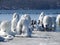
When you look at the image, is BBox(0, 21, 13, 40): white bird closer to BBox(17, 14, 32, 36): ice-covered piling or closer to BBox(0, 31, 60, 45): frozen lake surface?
BBox(0, 31, 60, 45): frozen lake surface

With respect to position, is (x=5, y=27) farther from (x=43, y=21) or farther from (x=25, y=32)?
(x=43, y=21)

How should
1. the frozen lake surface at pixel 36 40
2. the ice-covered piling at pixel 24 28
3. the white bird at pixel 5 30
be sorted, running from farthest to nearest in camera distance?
the ice-covered piling at pixel 24 28 → the white bird at pixel 5 30 → the frozen lake surface at pixel 36 40

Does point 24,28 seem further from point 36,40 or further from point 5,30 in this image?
point 36,40

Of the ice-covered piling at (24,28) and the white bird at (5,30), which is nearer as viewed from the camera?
the white bird at (5,30)

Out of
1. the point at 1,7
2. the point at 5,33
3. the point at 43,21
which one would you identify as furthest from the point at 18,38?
the point at 1,7

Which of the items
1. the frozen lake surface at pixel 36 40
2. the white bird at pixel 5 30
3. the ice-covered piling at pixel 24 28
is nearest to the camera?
the frozen lake surface at pixel 36 40

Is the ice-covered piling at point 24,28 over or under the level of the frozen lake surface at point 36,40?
over

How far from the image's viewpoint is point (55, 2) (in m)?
86.8

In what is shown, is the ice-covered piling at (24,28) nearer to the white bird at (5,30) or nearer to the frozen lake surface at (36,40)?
the frozen lake surface at (36,40)

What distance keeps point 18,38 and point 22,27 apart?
156cm

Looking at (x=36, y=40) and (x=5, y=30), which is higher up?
(x=5, y=30)

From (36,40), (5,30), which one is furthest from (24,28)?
(36,40)

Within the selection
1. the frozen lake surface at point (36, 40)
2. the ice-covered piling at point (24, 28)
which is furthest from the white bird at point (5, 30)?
the ice-covered piling at point (24, 28)

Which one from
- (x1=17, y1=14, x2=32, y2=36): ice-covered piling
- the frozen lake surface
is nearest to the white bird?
the frozen lake surface
